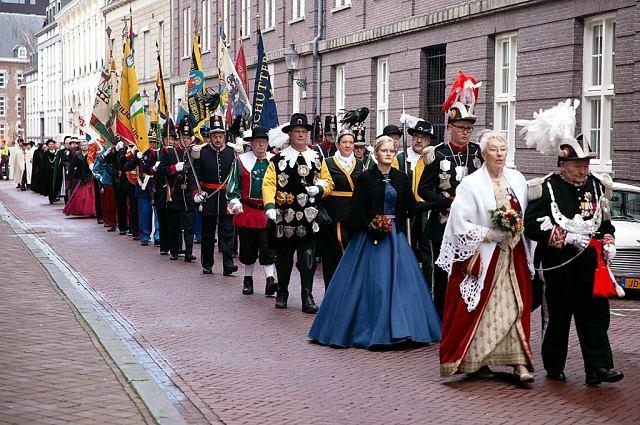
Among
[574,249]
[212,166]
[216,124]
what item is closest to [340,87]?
[216,124]

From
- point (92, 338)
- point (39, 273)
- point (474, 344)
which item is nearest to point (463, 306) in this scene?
point (474, 344)

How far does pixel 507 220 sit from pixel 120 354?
10.9 ft

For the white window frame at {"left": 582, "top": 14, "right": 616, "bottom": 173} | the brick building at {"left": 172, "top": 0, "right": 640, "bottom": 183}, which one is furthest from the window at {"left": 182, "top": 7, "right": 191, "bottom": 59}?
the white window frame at {"left": 582, "top": 14, "right": 616, "bottom": 173}

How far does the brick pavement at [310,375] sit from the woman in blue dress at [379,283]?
0.16 meters

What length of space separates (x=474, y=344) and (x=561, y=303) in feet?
2.31

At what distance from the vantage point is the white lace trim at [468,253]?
27.0ft

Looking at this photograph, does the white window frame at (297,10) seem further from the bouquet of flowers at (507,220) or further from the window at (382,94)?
the bouquet of flowers at (507,220)

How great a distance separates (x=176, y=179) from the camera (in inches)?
694

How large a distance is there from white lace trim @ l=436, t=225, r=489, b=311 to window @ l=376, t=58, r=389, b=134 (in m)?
16.9

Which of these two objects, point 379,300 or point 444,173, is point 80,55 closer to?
point 444,173

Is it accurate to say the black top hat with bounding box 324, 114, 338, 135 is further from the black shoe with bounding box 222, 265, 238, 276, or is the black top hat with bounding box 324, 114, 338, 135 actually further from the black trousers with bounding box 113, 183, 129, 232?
the black trousers with bounding box 113, 183, 129, 232

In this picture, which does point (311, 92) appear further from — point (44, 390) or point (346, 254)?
point (44, 390)

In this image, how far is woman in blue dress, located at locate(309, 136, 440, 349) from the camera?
9664 millimetres

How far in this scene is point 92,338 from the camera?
10156mm
